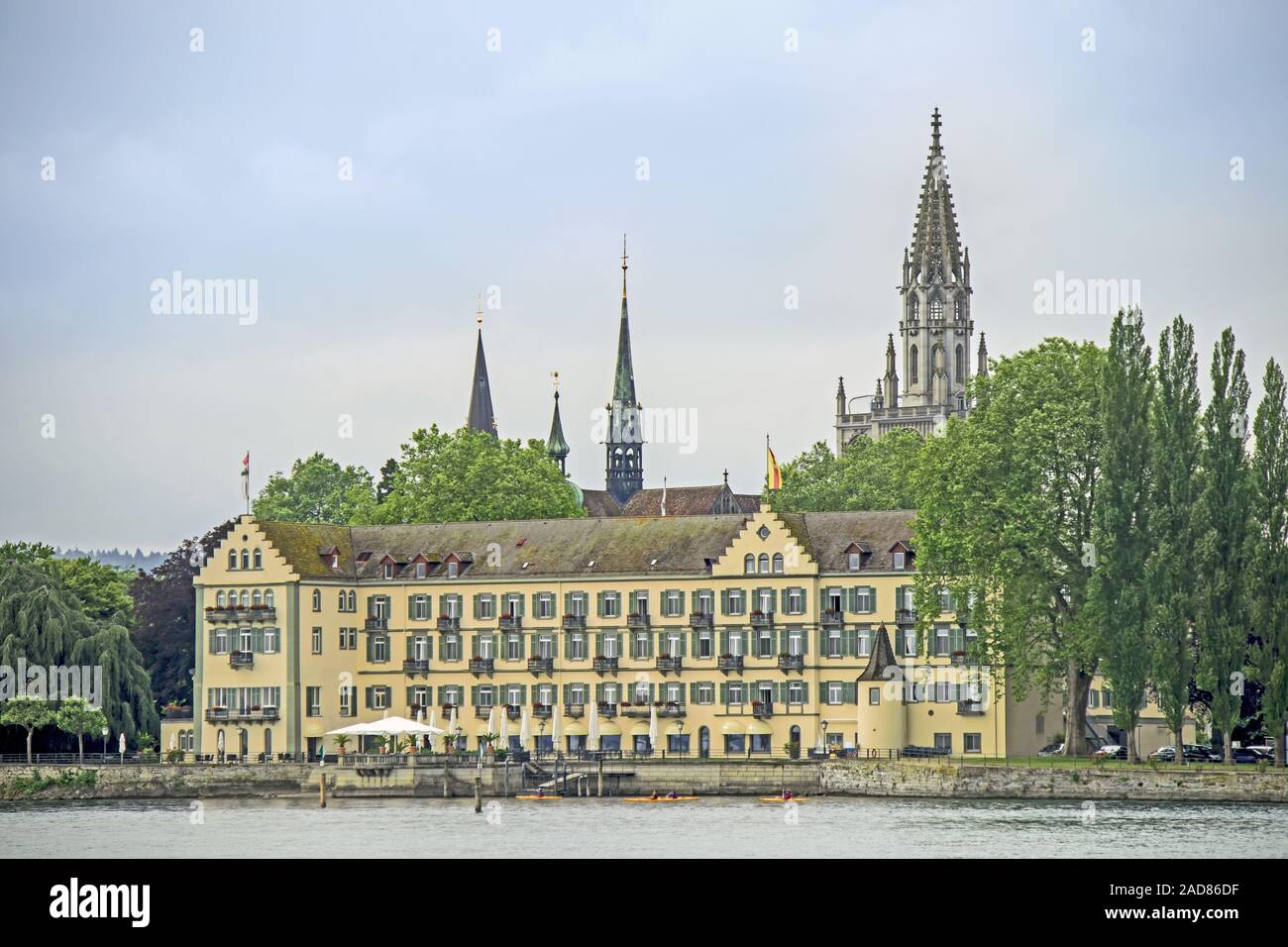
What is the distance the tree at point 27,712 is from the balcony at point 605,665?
24531mm

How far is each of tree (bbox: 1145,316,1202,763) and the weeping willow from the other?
161 ft

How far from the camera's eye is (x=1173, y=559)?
94.9 metres

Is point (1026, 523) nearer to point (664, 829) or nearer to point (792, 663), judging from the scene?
point (792, 663)

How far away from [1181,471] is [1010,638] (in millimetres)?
10728

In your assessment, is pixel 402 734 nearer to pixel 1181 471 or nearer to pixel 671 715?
pixel 671 715

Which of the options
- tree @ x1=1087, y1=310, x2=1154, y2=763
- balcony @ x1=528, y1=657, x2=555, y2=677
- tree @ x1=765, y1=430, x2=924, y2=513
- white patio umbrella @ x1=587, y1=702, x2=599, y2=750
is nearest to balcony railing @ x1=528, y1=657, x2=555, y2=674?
balcony @ x1=528, y1=657, x2=555, y2=677

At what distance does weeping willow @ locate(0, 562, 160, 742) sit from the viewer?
388 feet

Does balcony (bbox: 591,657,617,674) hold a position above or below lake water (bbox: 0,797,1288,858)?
above

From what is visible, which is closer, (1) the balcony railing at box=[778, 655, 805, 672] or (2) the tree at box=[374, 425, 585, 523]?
(1) the balcony railing at box=[778, 655, 805, 672]

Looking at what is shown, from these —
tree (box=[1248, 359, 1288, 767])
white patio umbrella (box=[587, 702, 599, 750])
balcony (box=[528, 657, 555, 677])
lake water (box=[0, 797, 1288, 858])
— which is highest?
tree (box=[1248, 359, 1288, 767])

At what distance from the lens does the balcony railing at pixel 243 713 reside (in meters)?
120

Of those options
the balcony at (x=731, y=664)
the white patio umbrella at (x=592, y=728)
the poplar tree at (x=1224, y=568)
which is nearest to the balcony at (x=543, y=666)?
the white patio umbrella at (x=592, y=728)

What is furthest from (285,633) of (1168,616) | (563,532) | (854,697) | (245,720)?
(1168,616)

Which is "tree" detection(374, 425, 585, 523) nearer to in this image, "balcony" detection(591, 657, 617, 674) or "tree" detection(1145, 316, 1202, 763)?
"balcony" detection(591, 657, 617, 674)
